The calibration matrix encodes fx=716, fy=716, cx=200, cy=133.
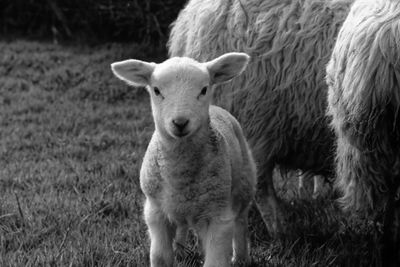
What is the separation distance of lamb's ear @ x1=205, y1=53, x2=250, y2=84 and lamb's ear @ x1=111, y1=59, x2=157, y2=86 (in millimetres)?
288

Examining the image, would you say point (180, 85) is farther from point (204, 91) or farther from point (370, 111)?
point (370, 111)

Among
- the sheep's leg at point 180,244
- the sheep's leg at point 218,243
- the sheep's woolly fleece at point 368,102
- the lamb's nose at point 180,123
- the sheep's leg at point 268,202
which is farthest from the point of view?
the sheep's leg at point 268,202

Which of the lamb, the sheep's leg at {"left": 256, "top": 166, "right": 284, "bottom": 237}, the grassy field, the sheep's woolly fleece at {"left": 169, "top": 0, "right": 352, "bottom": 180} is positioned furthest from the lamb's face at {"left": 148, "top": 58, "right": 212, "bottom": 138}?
the sheep's leg at {"left": 256, "top": 166, "right": 284, "bottom": 237}

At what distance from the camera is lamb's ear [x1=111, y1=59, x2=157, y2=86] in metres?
3.38

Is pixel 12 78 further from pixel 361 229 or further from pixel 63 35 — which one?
pixel 361 229

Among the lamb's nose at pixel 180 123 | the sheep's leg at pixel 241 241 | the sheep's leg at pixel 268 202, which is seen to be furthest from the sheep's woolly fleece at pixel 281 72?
the lamb's nose at pixel 180 123

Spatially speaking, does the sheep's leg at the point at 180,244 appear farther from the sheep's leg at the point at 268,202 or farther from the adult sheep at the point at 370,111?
the sheep's leg at the point at 268,202

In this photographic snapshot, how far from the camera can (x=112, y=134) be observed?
7.23 m

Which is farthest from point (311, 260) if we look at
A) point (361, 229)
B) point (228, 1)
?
point (228, 1)

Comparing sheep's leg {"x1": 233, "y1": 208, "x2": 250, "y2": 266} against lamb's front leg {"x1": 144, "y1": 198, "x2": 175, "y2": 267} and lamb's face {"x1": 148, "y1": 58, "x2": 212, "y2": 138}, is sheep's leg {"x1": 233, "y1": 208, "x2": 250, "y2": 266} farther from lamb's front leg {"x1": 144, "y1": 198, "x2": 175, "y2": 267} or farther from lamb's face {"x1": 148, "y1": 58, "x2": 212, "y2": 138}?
lamb's face {"x1": 148, "y1": 58, "x2": 212, "y2": 138}

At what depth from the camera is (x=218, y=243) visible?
10.6 feet

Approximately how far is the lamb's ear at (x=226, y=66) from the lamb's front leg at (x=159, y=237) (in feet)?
2.25

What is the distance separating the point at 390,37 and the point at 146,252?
165 centimetres

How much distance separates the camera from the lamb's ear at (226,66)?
11.3 feet
